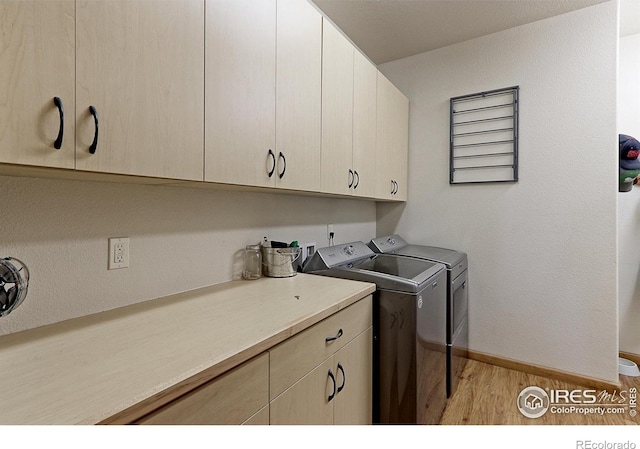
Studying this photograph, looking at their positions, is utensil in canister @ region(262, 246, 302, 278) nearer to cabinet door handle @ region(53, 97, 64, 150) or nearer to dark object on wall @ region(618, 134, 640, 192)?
cabinet door handle @ region(53, 97, 64, 150)

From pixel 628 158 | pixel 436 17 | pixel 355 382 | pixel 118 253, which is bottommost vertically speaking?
pixel 355 382

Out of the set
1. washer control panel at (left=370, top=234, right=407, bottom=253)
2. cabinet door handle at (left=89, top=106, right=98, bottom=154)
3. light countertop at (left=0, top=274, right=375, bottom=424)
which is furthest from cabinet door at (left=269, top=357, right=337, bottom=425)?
washer control panel at (left=370, top=234, right=407, bottom=253)

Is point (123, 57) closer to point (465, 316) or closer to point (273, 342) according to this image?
point (273, 342)

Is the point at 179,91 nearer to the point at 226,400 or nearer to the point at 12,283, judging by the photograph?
the point at 12,283

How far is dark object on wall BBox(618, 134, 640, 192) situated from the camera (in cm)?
206

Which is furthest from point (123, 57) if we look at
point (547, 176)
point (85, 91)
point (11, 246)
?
point (547, 176)

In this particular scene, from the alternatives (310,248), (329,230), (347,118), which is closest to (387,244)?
(329,230)

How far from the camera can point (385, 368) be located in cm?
151

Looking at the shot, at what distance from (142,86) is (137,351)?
72cm

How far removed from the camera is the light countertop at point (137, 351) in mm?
580

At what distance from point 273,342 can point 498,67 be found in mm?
2706

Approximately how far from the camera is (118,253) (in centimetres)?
111

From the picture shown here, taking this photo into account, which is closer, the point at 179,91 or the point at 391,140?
the point at 179,91

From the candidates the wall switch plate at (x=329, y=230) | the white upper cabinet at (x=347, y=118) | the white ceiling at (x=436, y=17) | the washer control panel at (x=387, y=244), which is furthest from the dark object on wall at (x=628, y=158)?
the wall switch plate at (x=329, y=230)
